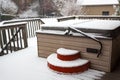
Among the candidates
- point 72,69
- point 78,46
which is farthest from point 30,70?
point 78,46

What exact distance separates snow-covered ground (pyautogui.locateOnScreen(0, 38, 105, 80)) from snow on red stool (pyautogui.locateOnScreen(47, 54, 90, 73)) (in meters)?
0.09

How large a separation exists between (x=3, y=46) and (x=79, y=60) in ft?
7.55

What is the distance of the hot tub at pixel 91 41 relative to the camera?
10.7 ft

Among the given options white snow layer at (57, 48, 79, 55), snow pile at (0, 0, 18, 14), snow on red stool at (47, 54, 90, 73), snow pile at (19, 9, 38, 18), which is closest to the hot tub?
white snow layer at (57, 48, 79, 55)

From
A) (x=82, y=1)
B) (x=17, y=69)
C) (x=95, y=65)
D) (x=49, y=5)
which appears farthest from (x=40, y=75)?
(x=49, y=5)

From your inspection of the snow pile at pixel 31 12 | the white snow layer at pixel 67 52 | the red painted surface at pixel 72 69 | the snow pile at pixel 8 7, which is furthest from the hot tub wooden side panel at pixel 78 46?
the snow pile at pixel 31 12

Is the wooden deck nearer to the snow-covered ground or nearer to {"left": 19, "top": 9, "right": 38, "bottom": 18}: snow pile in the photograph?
the snow-covered ground

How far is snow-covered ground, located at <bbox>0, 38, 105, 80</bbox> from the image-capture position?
3.17 meters

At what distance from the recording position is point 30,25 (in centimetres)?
688

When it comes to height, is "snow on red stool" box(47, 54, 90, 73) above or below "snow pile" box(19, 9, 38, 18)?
below

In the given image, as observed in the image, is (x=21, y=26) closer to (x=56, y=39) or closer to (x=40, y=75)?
(x=56, y=39)

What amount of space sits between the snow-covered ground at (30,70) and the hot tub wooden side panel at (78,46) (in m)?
0.17

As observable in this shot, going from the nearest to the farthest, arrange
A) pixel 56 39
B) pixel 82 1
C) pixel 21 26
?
1. pixel 56 39
2. pixel 21 26
3. pixel 82 1

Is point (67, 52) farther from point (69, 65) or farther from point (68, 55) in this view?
point (69, 65)
